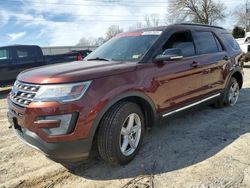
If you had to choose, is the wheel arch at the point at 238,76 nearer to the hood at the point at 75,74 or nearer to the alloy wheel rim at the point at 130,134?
the alloy wheel rim at the point at 130,134

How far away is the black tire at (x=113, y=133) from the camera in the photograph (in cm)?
338

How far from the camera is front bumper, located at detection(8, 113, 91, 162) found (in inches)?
123

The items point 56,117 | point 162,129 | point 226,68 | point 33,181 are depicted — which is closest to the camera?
Answer: point 56,117

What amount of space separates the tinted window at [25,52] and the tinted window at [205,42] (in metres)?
8.18

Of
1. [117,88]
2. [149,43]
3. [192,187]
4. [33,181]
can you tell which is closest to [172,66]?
[149,43]

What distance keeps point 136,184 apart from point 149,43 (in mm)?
2088

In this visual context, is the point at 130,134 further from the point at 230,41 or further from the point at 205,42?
the point at 230,41

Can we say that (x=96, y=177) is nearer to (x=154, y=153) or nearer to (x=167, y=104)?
(x=154, y=153)

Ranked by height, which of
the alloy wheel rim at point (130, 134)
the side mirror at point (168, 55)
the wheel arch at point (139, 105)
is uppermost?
the side mirror at point (168, 55)

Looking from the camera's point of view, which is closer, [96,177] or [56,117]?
[56,117]

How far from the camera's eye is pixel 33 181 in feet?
11.3

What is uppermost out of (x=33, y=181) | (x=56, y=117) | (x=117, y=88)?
(x=117, y=88)

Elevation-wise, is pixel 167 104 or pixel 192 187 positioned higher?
pixel 167 104

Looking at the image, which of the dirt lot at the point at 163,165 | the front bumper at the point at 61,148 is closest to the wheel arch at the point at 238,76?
the dirt lot at the point at 163,165
